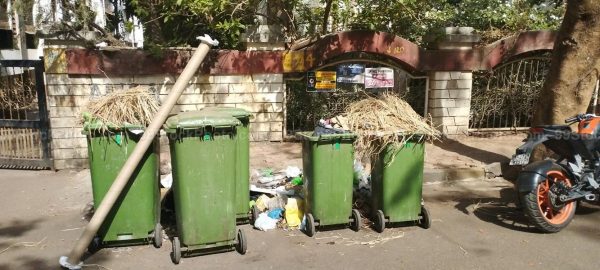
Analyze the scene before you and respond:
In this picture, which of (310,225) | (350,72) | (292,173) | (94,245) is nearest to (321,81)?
(350,72)

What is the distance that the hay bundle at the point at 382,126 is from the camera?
15.2 ft

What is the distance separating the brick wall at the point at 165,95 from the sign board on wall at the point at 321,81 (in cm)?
50

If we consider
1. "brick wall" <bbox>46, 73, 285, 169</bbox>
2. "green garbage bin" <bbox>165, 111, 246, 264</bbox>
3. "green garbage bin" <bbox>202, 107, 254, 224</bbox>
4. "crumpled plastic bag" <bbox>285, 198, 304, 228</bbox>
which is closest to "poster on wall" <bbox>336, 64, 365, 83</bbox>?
"brick wall" <bbox>46, 73, 285, 169</bbox>

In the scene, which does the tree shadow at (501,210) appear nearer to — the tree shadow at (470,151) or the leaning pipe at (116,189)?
the tree shadow at (470,151)

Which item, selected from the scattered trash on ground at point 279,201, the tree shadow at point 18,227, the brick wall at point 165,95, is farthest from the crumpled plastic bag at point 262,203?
the brick wall at point 165,95

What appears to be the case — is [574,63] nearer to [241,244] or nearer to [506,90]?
[506,90]

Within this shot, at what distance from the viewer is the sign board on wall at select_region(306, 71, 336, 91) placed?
8000 millimetres

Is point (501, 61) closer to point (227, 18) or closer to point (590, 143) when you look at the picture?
A: point (590, 143)

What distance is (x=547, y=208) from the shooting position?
15.3ft

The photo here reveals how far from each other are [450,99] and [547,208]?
403cm

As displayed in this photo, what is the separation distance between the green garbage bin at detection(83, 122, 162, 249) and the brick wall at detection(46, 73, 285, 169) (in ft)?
9.37

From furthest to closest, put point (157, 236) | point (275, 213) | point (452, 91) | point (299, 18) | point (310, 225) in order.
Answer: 1. point (299, 18)
2. point (452, 91)
3. point (275, 213)
4. point (310, 225)
5. point (157, 236)

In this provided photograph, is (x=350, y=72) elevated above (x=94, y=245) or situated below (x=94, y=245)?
above

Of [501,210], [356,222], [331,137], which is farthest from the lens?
[501,210]
